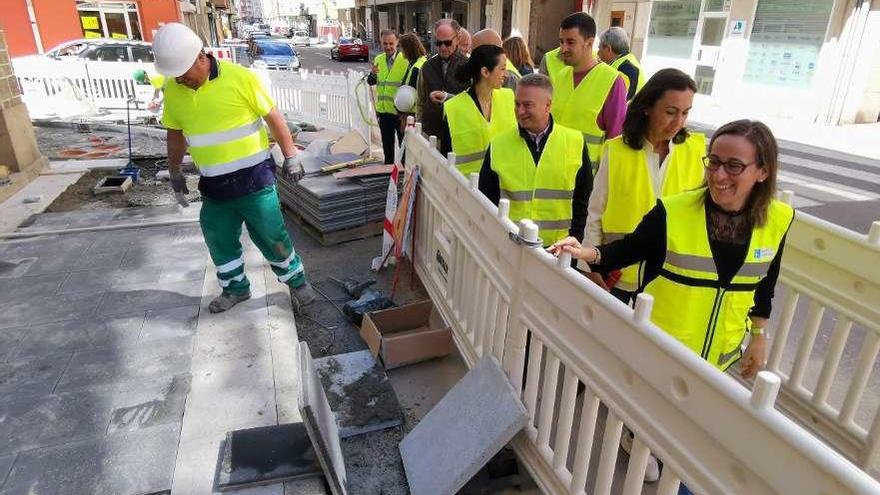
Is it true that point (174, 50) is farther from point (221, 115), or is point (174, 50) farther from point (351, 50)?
point (351, 50)

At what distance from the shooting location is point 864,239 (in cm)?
224

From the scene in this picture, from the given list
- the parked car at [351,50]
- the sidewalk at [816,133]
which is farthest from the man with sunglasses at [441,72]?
the parked car at [351,50]

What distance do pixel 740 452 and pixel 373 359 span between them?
2378 mm

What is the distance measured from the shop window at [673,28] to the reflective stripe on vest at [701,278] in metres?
16.0

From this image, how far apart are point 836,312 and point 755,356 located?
2.51ft

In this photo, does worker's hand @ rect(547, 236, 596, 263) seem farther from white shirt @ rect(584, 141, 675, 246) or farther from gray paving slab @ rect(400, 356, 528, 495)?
gray paving slab @ rect(400, 356, 528, 495)

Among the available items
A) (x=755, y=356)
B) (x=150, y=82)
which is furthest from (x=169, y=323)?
(x=150, y=82)

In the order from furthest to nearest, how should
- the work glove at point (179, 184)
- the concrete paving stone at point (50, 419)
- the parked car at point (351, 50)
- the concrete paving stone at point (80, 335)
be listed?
the parked car at point (351, 50)
the work glove at point (179, 184)
the concrete paving stone at point (80, 335)
the concrete paving stone at point (50, 419)

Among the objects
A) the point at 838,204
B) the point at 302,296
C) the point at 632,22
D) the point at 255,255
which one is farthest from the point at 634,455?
the point at 632,22

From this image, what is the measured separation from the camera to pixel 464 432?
7.68ft

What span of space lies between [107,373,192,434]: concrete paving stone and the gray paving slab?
1.26m

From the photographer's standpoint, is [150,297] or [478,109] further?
[150,297]

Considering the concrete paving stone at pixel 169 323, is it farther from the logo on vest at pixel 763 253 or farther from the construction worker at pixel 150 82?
the construction worker at pixel 150 82

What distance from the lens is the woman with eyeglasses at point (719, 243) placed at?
5.95 ft
